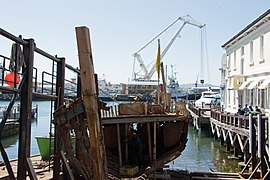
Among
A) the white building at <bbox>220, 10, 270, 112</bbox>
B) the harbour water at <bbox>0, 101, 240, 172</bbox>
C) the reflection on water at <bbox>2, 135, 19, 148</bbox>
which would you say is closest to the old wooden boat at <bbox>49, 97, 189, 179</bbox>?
the harbour water at <bbox>0, 101, 240, 172</bbox>

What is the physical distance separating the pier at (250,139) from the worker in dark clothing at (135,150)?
5.21m

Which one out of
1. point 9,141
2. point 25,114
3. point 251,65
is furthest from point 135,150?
point 9,141

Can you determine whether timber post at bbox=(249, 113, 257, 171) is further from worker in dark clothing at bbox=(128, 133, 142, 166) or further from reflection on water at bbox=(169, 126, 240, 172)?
worker in dark clothing at bbox=(128, 133, 142, 166)

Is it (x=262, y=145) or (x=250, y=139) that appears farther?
(x=250, y=139)

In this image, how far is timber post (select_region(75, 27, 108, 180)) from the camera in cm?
580

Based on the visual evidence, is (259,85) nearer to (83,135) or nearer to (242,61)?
(242,61)

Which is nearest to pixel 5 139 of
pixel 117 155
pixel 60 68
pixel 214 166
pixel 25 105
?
pixel 214 166

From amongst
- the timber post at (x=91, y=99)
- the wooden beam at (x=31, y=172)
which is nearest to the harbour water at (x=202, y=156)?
the wooden beam at (x=31, y=172)

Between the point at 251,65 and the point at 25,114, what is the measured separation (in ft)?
81.1

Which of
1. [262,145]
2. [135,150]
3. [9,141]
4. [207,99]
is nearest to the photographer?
[135,150]

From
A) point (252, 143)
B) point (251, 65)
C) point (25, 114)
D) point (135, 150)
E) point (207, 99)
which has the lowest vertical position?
point (252, 143)

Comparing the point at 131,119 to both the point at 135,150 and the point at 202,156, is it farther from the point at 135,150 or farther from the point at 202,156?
the point at 202,156

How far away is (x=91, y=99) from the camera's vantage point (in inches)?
233

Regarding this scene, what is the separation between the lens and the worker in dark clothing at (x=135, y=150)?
1161 centimetres
